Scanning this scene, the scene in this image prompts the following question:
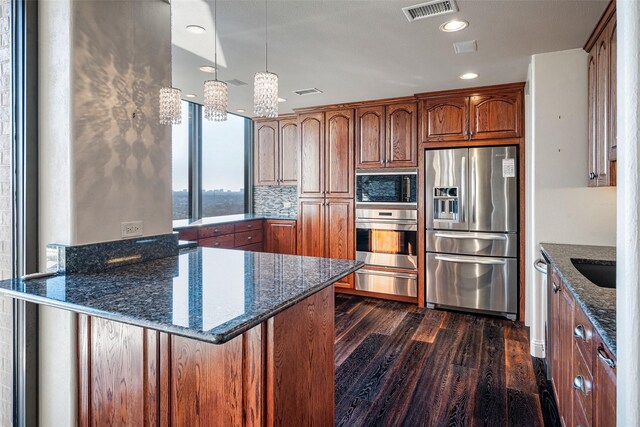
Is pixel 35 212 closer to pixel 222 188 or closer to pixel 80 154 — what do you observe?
pixel 80 154

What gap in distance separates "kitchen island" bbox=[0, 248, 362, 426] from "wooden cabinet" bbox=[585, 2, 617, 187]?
164cm

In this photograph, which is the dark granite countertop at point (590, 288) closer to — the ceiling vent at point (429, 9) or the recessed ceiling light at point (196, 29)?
the ceiling vent at point (429, 9)

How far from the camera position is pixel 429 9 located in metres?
2.22

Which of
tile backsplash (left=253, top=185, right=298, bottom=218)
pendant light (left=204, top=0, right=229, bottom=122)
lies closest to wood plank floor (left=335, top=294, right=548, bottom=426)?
pendant light (left=204, top=0, right=229, bottom=122)

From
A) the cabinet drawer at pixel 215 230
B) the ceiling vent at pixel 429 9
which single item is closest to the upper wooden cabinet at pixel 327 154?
the cabinet drawer at pixel 215 230

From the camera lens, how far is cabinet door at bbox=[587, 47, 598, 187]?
2463 millimetres

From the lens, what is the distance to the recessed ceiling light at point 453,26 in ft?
7.84

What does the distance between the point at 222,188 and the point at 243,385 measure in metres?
4.21

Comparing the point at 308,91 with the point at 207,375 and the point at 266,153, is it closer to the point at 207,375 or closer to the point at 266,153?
the point at 266,153

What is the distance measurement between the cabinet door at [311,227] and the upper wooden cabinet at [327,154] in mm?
127

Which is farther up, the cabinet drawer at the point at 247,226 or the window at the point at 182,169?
the window at the point at 182,169

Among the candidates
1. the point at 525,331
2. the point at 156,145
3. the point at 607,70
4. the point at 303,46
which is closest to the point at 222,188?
the point at 303,46

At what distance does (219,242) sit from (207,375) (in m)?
3.07

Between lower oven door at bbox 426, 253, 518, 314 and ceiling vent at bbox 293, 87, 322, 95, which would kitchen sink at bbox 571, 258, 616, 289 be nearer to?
lower oven door at bbox 426, 253, 518, 314
